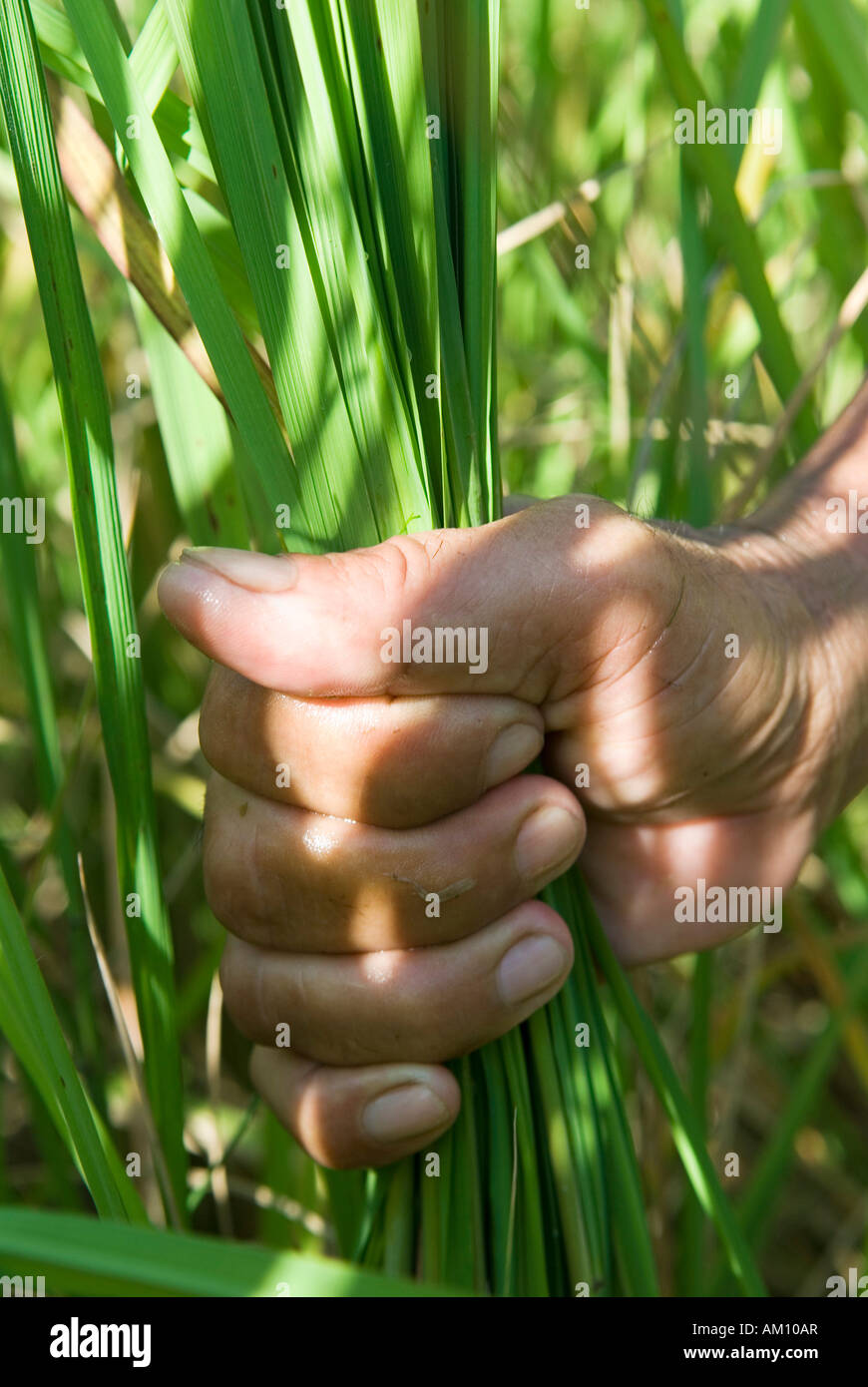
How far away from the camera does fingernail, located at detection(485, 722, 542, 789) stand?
543mm

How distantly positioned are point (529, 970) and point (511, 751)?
0.11m

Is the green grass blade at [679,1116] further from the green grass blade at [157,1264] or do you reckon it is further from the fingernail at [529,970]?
the green grass blade at [157,1264]

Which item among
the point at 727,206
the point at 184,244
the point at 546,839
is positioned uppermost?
the point at 727,206

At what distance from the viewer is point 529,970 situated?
0.54m

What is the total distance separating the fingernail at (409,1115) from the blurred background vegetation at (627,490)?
19 cm

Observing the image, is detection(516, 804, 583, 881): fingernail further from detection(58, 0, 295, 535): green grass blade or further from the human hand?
detection(58, 0, 295, 535): green grass blade

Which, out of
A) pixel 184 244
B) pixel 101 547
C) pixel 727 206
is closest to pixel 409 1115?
pixel 101 547

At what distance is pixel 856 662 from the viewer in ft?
2.32

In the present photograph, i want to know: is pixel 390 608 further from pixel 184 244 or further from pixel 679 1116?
pixel 679 1116

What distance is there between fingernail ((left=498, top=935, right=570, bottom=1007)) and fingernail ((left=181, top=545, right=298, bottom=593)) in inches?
8.5

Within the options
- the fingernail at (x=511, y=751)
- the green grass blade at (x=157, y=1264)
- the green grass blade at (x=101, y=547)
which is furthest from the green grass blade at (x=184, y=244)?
the green grass blade at (x=157, y=1264)

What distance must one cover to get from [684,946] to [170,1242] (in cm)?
47

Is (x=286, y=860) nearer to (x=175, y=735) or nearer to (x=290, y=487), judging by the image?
(x=290, y=487)
